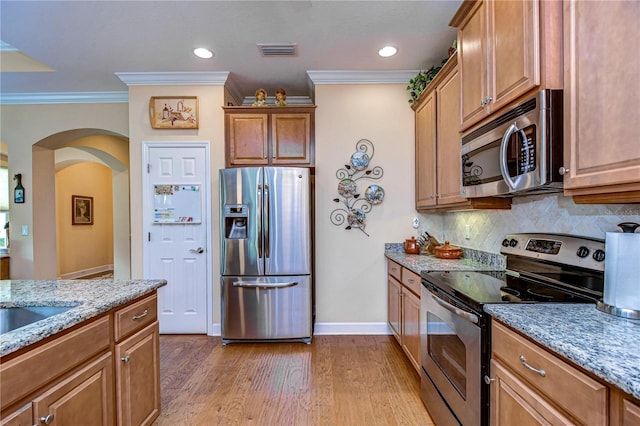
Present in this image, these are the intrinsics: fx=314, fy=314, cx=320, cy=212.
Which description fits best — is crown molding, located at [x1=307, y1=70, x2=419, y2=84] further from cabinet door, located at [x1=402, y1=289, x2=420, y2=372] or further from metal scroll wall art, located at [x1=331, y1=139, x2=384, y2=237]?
cabinet door, located at [x1=402, y1=289, x2=420, y2=372]

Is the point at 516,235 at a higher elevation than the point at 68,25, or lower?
lower

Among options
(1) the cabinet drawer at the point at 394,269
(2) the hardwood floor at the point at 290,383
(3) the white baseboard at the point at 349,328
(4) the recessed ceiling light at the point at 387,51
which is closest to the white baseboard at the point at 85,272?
(2) the hardwood floor at the point at 290,383

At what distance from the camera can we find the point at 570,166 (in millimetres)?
1267

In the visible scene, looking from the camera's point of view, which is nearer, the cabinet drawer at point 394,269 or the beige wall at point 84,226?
the cabinet drawer at point 394,269

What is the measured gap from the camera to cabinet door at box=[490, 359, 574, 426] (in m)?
0.99

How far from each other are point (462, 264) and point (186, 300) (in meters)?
2.80

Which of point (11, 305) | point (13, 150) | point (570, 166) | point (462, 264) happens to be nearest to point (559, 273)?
point (570, 166)

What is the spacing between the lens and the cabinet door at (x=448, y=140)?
233 centimetres

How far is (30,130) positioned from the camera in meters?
3.83

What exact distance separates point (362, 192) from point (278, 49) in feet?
5.30

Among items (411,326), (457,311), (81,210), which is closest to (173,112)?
(411,326)

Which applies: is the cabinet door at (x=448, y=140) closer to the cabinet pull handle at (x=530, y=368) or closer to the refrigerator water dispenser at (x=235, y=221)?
the cabinet pull handle at (x=530, y=368)

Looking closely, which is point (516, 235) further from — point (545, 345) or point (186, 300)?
point (186, 300)

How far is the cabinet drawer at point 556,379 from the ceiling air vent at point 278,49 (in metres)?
2.67
